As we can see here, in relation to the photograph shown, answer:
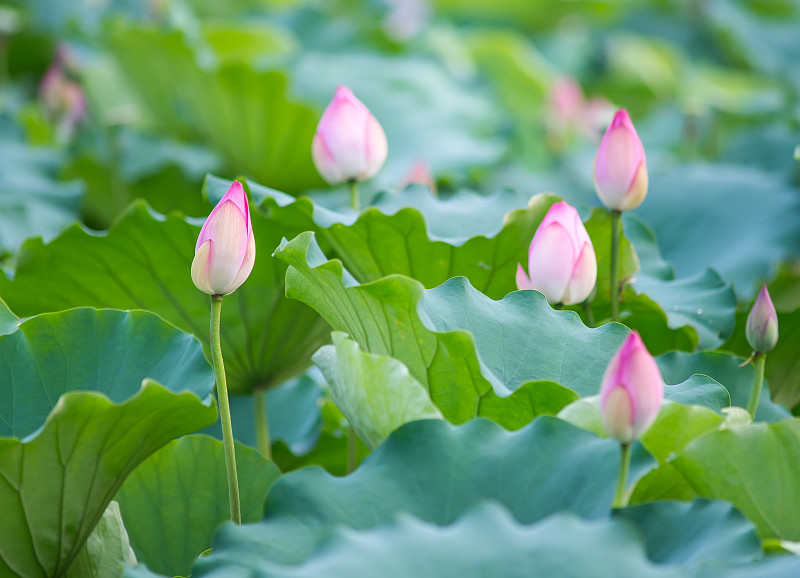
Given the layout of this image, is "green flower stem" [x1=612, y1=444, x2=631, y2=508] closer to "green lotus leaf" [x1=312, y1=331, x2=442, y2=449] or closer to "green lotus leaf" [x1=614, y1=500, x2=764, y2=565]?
"green lotus leaf" [x1=614, y1=500, x2=764, y2=565]

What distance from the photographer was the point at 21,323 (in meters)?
0.83

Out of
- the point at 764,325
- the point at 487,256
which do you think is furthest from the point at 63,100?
the point at 764,325

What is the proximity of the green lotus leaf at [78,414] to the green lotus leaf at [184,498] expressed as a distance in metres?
0.12

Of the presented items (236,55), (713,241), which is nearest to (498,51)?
(236,55)

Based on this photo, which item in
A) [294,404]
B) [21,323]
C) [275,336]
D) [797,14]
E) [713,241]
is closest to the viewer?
[21,323]

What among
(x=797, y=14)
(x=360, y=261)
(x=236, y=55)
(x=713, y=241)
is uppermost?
(x=360, y=261)

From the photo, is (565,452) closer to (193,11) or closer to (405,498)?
(405,498)

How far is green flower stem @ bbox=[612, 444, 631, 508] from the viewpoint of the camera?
628 mm

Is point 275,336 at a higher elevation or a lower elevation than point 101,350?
lower

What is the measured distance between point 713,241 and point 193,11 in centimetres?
245

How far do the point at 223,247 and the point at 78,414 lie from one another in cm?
18

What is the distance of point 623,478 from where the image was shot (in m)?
0.63

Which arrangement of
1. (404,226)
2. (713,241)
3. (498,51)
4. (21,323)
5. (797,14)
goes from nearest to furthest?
(21,323)
(404,226)
(713,241)
(498,51)
(797,14)

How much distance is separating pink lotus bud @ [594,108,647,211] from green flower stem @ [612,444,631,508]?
390 millimetres
